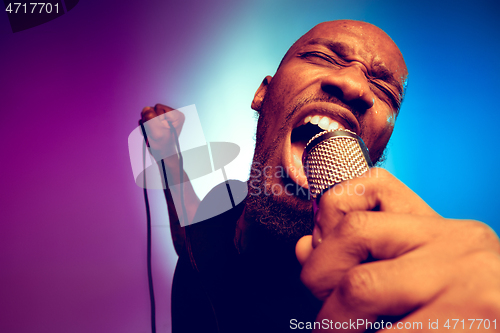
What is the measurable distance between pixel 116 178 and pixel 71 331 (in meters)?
0.77

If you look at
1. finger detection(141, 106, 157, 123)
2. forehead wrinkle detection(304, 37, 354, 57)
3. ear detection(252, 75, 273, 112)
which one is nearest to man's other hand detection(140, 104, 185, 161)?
finger detection(141, 106, 157, 123)

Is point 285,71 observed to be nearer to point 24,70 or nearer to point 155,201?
point 155,201

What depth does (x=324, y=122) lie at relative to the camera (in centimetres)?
88

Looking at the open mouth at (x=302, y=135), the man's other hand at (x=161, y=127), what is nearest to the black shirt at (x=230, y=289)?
the man's other hand at (x=161, y=127)

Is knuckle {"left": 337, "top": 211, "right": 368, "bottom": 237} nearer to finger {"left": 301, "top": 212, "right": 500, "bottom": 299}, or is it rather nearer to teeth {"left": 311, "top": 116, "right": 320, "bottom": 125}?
finger {"left": 301, "top": 212, "right": 500, "bottom": 299}

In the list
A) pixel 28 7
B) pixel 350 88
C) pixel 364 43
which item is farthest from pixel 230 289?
pixel 28 7

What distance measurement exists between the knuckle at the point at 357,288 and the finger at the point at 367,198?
8cm

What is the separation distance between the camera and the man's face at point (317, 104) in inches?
34.5

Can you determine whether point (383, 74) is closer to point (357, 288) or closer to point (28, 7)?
point (357, 288)

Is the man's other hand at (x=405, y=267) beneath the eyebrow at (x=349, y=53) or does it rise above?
beneath

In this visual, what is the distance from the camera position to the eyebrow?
108 cm

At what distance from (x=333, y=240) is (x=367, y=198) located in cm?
10

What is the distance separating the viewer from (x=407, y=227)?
0.92 feet

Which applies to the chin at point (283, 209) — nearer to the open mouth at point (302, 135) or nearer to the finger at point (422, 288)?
the open mouth at point (302, 135)
